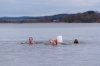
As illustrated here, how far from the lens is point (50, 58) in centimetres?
4269

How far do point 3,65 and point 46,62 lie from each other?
4395 millimetres

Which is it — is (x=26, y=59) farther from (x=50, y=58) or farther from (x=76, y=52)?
(x=76, y=52)

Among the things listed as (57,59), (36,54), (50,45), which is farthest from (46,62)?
(50,45)

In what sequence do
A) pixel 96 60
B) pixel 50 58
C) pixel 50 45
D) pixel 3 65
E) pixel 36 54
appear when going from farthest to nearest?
pixel 50 45 < pixel 36 54 < pixel 50 58 < pixel 96 60 < pixel 3 65

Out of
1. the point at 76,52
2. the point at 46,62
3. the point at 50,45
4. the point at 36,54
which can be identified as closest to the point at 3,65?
the point at 46,62

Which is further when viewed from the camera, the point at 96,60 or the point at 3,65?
the point at 96,60

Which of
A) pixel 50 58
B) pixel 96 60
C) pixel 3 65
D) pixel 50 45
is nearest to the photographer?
pixel 3 65

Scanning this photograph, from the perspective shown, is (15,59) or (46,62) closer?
(46,62)

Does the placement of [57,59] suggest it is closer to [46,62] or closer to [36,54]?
[46,62]

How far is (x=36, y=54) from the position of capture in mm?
46906

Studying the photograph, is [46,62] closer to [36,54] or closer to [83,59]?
[83,59]

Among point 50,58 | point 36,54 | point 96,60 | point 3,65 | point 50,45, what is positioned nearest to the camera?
point 3,65

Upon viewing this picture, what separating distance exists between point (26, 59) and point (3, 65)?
501 cm

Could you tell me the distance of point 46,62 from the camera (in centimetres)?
3891
